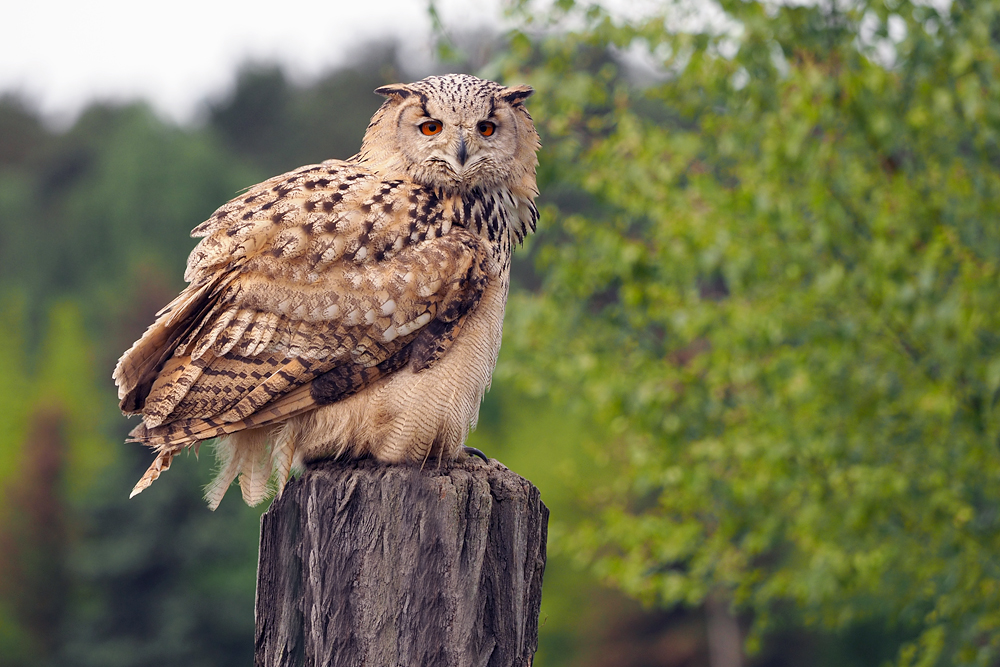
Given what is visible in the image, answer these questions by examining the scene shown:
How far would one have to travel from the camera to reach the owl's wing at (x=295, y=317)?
271cm

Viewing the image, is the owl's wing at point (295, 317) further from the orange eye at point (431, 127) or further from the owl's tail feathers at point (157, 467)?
the orange eye at point (431, 127)

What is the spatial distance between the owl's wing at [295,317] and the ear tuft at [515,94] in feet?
2.05

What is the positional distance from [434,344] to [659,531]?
4.40 metres

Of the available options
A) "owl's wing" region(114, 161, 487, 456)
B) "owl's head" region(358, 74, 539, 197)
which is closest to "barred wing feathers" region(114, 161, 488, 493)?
"owl's wing" region(114, 161, 487, 456)

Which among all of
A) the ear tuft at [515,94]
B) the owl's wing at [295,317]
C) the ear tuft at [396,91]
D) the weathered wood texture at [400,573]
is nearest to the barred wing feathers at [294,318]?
the owl's wing at [295,317]

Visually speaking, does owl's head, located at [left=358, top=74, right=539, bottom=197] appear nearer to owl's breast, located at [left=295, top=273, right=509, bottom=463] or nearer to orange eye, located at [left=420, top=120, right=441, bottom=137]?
orange eye, located at [left=420, top=120, right=441, bottom=137]

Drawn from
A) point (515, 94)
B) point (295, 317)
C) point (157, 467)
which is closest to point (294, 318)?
point (295, 317)

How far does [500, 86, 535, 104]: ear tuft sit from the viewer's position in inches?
127

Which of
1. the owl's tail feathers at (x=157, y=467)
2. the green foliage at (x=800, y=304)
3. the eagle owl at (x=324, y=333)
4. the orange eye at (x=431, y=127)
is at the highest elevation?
the green foliage at (x=800, y=304)

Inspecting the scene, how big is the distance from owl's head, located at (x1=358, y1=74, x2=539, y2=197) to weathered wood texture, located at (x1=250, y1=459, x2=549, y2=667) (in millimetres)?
990

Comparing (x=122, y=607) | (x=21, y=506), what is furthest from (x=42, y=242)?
(x=122, y=607)

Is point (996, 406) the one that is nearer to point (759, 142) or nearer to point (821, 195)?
point (821, 195)

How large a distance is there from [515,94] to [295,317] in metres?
1.10

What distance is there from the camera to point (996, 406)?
18.4 ft
